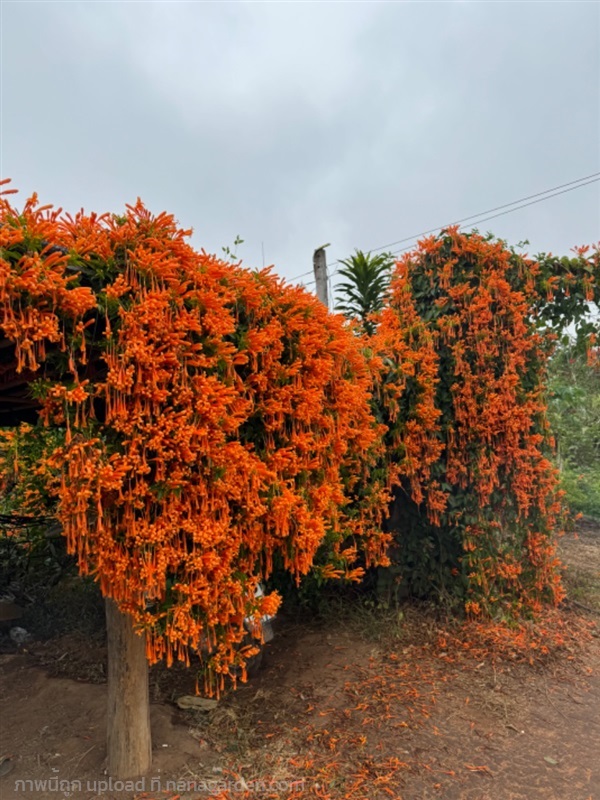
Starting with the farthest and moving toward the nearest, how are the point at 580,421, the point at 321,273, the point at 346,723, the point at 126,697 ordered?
1. the point at 580,421
2. the point at 321,273
3. the point at 346,723
4. the point at 126,697

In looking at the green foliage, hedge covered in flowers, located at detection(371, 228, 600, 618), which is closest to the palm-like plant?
hedge covered in flowers, located at detection(371, 228, 600, 618)

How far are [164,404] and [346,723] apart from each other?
2.56 meters

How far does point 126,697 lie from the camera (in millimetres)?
2811

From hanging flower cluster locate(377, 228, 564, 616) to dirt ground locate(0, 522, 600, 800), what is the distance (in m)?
0.62

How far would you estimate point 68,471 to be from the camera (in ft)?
6.49

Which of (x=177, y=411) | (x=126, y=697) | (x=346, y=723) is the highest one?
(x=177, y=411)

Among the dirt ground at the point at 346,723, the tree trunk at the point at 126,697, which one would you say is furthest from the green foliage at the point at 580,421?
the tree trunk at the point at 126,697

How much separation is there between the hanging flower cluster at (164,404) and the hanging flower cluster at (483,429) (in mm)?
2277

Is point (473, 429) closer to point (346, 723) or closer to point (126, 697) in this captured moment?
point (346, 723)

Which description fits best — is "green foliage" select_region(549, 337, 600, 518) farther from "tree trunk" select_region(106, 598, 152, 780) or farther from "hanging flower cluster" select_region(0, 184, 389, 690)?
"tree trunk" select_region(106, 598, 152, 780)

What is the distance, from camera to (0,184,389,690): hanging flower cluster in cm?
191

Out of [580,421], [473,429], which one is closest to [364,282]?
[473,429]

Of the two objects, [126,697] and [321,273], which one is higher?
[321,273]

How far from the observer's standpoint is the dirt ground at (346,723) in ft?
9.21
